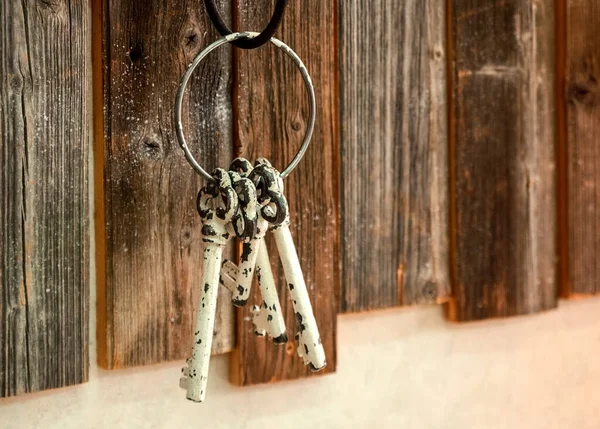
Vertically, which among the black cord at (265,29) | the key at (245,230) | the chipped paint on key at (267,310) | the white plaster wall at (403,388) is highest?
the black cord at (265,29)

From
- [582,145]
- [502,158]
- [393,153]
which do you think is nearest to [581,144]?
[582,145]

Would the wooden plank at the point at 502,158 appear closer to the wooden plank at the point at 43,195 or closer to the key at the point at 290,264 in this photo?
the key at the point at 290,264

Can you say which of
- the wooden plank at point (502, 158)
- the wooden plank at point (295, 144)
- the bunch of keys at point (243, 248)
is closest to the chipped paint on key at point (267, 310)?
the bunch of keys at point (243, 248)

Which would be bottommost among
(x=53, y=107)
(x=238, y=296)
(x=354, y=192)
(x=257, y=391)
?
(x=257, y=391)

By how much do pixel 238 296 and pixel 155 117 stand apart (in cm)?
23

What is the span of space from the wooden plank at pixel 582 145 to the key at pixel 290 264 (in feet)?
2.09

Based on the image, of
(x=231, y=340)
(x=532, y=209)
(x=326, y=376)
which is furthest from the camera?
(x=532, y=209)

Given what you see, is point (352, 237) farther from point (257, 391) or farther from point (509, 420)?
point (509, 420)

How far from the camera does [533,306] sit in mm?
1228

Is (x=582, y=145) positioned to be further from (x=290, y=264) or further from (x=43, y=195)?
(x=43, y=195)

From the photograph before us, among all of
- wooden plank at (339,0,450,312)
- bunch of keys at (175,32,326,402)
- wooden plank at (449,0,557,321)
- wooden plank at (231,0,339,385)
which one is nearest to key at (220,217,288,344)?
bunch of keys at (175,32,326,402)

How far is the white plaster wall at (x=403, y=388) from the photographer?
2.89ft

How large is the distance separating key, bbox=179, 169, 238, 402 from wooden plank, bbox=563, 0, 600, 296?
0.71 meters

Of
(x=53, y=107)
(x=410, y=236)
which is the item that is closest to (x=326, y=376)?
Answer: (x=410, y=236)
